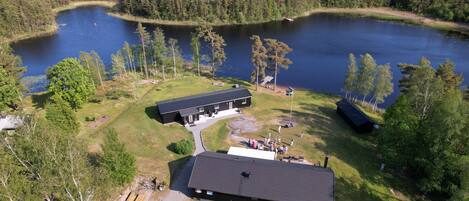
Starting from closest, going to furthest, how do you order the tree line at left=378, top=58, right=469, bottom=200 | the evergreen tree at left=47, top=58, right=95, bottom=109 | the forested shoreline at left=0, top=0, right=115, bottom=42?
the tree line at left=378, top=58, right=469, bottom=200 < the evergreen tree at left=47, top=58, right=95, bottom=109 < the forested shoreline at left=0, top=0, right=115, bottom=42

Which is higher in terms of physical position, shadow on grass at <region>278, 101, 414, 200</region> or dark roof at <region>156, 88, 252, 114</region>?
dark roof at <region>156, 88, 252, 114</region>

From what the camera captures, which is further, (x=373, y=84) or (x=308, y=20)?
(x=308, y=20)

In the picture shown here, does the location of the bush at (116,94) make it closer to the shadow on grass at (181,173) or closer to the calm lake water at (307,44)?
the calm lake water at (307,44)

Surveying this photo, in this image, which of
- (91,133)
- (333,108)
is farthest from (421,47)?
(91,133)

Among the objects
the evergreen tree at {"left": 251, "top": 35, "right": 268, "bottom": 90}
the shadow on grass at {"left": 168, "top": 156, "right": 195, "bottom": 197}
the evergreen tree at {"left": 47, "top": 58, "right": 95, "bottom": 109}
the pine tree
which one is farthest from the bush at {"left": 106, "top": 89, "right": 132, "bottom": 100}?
the shadow on grass at {"left": 168, "top": 156, "right": 195, "bottom": 197}

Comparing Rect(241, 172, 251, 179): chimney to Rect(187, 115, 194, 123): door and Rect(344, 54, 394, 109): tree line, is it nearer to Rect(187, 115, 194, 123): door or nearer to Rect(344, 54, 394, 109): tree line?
Rect(187, 115, 194, 123): door

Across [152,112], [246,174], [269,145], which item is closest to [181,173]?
[246,174]

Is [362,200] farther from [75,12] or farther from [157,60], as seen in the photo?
[75,12]
